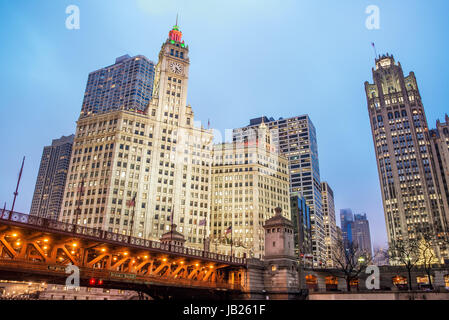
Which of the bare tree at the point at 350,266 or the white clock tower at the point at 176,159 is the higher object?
the white clock tower at the point at 176,159

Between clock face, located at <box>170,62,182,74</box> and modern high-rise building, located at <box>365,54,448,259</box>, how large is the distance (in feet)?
361

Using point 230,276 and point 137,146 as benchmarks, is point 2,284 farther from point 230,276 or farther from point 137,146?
point 230,276

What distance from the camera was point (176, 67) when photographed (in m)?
135

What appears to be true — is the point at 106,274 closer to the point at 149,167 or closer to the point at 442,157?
the point at 149,167

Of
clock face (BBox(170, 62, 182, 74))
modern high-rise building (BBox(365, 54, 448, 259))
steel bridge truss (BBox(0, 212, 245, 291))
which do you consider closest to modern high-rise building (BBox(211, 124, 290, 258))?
clock face (BBox(170, 62, 182, 74))

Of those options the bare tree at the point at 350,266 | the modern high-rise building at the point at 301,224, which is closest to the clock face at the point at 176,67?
A: the modern high-rise building at the point at 301,224

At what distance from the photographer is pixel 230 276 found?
68625 mm

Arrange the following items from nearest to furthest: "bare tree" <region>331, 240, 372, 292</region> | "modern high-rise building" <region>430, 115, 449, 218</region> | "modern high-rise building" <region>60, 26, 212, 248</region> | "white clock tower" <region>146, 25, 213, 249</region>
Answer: "bare tree" <region>331, 240, 372, 292</region> < "modern high-rise building" <region>60, 26, 212, 248</region> < "white clock tower" <region>146, 25, 213, 249</region> < "modern high-rise building" <region>430, 115, 449, 218</region>

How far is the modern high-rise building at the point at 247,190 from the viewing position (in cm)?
13112

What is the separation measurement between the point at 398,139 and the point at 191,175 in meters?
111

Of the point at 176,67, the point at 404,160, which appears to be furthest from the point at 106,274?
the point at 404,160

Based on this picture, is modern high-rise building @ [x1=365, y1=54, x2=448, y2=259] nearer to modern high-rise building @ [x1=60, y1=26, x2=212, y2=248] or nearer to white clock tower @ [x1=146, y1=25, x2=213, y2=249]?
white clock tower @ [x1=146, y1=25, x2=213, y2=249]

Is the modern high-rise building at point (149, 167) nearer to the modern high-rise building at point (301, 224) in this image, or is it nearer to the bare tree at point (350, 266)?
the bare tree at point (350, 266)

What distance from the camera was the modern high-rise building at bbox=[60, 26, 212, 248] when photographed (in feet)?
356
